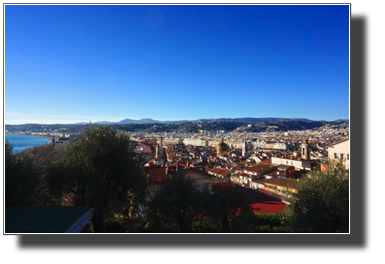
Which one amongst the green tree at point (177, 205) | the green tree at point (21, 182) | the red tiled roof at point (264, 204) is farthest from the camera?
the red tiled roof at point (264, 204)

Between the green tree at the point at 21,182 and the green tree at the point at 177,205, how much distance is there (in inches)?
164

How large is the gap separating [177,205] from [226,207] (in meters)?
1.55

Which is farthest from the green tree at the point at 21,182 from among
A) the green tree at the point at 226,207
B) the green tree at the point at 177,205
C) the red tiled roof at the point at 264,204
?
the red tiled roof at the point at 264,204

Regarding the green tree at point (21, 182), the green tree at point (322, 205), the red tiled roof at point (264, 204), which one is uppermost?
the green tree at point (21, 182)

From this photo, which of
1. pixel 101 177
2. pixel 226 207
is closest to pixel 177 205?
pixel 226 207

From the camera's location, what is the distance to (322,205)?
22.6 ft

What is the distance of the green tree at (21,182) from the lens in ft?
20.7

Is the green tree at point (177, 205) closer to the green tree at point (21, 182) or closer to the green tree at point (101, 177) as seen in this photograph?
the green tree at point (101, 177)

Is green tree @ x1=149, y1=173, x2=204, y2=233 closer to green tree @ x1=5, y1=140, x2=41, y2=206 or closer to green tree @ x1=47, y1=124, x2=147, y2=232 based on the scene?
green tree @ x1=47, y1=124, x2=147, y2=232

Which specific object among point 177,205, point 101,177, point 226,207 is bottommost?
point 226,207

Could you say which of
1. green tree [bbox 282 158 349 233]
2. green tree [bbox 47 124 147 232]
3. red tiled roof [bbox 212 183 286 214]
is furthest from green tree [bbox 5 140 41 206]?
green tree [bbox 282 158 349 233]

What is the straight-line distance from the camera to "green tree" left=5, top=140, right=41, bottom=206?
20.7 feet

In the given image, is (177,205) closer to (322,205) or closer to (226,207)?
(226,207)
